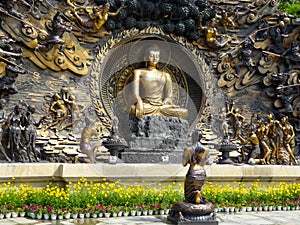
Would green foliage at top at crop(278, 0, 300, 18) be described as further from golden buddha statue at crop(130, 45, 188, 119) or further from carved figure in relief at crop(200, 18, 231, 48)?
golden buddha statue at crop(130, 45, 188, 119)

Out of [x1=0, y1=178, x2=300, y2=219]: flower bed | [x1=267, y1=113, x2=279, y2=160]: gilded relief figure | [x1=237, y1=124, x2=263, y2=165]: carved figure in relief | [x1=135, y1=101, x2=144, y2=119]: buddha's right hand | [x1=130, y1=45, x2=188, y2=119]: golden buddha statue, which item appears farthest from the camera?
[x1=267, y1=113, x2=279, y2=160]: gilded relief figure

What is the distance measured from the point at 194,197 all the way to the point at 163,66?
9095mm

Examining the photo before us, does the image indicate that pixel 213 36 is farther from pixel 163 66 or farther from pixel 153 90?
pixel 153 90

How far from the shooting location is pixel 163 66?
16891 millimetres

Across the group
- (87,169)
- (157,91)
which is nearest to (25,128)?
(87,169)

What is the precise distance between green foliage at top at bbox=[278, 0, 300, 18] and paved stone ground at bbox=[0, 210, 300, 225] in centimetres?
1574

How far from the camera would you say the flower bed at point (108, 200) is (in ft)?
29.9

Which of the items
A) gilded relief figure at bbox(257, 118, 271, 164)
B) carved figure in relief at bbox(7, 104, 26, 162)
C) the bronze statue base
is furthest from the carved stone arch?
the bronze statue base

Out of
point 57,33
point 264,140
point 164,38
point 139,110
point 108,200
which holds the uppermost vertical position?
point 164,38

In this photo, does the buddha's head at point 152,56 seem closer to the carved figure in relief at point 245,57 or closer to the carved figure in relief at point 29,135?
the carved figure in relief at point 245,57

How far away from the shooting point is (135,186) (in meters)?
11.1

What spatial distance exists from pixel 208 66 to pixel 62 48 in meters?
5.37

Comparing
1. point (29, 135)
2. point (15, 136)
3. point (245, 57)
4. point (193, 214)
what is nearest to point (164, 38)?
point (245, 57)

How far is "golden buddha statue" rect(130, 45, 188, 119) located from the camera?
15484 millimetres
